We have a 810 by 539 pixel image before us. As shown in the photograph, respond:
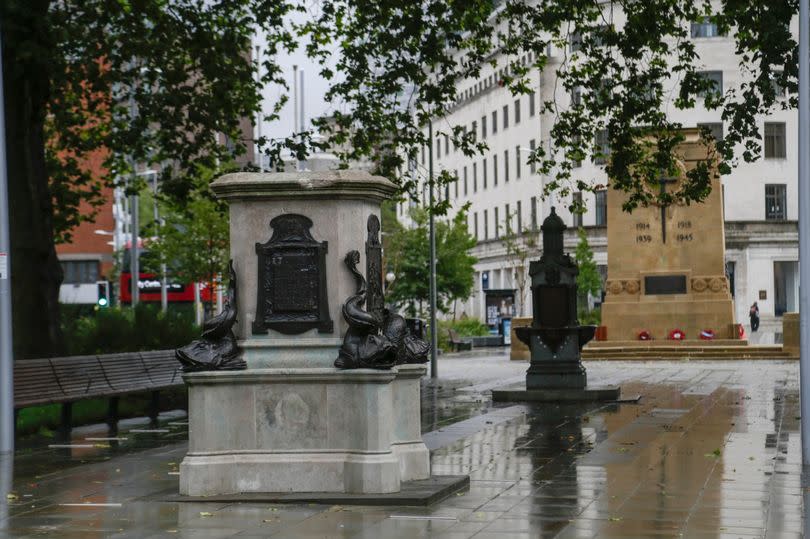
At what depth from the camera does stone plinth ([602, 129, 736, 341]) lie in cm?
4272

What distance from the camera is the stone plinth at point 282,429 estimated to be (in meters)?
11.6

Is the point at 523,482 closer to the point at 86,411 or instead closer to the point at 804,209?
the point at 804,209

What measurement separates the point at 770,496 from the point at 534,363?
13.5m

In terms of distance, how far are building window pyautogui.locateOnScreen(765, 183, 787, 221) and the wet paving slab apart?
6721 centimetres

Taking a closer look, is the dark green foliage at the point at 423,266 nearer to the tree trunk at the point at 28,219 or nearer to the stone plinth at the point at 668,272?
the stone plinth at the point at 668,272

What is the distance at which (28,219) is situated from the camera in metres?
22.3

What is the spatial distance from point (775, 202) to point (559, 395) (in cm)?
6737

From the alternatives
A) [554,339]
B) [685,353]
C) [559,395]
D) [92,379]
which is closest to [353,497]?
[92,379]

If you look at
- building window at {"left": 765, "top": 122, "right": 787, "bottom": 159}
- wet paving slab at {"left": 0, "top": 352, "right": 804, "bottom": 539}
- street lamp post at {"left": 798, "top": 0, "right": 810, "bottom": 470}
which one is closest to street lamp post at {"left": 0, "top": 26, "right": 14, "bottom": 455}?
wet paving slab at {"left": 0, "top": 352, "right": 804, "bottom": 539}

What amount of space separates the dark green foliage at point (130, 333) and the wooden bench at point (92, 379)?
310 cm

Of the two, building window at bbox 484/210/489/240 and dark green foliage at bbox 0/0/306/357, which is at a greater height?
building window at bbox 484/210/489/240

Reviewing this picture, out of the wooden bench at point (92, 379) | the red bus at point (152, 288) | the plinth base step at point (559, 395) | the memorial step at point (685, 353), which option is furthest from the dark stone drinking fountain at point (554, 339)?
the red bus at point (152, 288)

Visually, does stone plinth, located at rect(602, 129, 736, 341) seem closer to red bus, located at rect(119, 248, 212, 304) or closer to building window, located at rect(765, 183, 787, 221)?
red bus, located at rect(119, 248, 212, 304)

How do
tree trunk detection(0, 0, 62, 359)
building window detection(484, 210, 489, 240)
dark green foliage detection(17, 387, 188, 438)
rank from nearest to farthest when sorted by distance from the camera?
1. dark green foliage detection(17, 387, 188, 438)
2. tree trunk detection(0, 0, 62, 359)
3. building window detection(484, 210, 489, 240)
